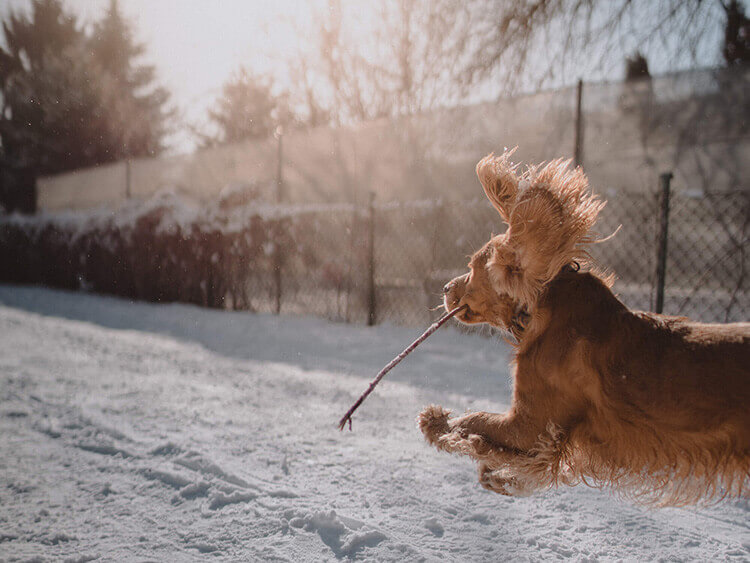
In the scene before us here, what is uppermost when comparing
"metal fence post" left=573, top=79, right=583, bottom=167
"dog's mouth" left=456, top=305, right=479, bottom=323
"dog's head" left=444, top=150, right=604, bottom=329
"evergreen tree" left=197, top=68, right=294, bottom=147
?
"evergreen tree" left=197, top=68, right=294, bottom=147

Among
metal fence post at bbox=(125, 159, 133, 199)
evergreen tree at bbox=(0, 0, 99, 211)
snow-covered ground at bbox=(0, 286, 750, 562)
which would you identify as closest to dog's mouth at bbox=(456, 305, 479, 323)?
snow-covered ground at bbox=(0, 286, 750, 562)

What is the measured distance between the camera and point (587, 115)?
575cm

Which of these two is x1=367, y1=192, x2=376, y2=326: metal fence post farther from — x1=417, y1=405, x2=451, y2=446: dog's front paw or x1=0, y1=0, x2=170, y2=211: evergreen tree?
x1=0, y1=0, x2=170, y2=211: evergreen tree

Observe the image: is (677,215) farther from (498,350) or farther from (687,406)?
(687,406)

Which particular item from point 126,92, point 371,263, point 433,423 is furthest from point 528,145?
point 126,92

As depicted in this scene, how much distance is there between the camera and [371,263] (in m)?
7.38

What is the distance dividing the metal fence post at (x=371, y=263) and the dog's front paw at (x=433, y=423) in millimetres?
5441

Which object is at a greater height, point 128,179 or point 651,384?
point 128,179

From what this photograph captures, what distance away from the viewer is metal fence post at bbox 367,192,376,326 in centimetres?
733

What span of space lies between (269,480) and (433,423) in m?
1.15

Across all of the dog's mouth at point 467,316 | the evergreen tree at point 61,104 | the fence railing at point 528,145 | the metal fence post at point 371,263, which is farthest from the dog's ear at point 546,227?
the evergreen tree at point 61,104

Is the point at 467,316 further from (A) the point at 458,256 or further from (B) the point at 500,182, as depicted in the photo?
(A) the point at 458,256

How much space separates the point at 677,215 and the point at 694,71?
1543 millimetres

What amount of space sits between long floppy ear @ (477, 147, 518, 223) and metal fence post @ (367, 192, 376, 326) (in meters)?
5.44
